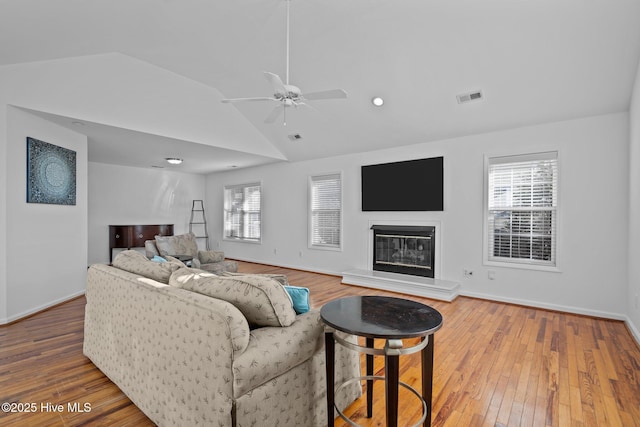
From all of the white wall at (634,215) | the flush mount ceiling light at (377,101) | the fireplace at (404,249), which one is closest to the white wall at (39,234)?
the flush mount ceiling light at (377,101)

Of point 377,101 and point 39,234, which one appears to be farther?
point 377,101

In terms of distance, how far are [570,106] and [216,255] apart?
17.6 ft

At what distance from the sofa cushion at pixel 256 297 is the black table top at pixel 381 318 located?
22 cm

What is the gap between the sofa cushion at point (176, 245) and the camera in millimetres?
5238

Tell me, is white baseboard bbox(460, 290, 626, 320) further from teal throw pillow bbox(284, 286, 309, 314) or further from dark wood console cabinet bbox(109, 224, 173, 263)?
dark wood console cabinet bbox(109, 224, 173, 263)

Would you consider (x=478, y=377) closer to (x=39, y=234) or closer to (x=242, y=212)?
(x=39, y=234)

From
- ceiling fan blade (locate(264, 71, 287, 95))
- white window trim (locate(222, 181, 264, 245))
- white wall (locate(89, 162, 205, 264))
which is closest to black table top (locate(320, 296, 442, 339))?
ceiling fan blade (locate(264, 71, 287, 95))

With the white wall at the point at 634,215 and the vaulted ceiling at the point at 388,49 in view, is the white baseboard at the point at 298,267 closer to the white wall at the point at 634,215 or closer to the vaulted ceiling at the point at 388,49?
the vaulted ceiling at the point at 388,49

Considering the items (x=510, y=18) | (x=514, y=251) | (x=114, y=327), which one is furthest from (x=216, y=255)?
(x=510, y=18)

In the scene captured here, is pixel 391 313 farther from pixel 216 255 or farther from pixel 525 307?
pixel 216 255

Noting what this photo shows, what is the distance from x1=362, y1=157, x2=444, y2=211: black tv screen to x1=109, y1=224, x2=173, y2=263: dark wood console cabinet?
528cm

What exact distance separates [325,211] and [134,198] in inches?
194

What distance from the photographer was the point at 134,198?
7875mm

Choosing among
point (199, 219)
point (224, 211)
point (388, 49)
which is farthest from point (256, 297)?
point (199, 219)
